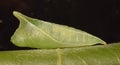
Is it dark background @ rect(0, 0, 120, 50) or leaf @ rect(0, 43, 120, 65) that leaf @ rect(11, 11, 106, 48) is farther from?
dark background @ rect(0, 0, 120, 50)

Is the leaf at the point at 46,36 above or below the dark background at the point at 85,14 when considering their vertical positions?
above

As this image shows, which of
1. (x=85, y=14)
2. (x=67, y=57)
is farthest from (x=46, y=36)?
(x=85, y=14)

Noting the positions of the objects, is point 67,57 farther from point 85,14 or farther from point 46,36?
point 85,14

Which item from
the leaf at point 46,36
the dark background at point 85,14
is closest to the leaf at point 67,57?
the leaf at point 46,36

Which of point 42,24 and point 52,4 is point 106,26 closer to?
point 52,4

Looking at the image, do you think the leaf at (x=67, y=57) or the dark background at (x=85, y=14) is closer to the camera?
the leaf at (x=67, y=57)

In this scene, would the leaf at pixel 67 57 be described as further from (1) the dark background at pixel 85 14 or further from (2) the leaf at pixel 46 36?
(1) the dark background at pixel 85 14
